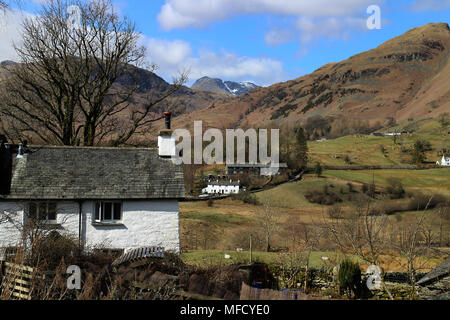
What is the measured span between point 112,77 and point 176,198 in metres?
14.5

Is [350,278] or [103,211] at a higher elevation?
[103,211]

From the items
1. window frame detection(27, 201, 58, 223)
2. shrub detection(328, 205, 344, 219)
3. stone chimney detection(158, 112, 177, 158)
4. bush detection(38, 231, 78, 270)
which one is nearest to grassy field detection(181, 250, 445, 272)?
shrub detection(328, 205, 344, 219)

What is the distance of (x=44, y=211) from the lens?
18.5 metres

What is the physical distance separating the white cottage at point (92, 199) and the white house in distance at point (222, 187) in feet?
235

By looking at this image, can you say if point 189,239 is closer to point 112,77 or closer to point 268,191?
point 112,77

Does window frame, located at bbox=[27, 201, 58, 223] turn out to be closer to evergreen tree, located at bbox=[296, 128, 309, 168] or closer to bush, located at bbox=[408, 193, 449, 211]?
bush, located at bbox=[408, 193, 449, 211]

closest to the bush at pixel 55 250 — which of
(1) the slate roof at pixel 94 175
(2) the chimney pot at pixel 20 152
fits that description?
(1) the slate roof at pixel 94 175

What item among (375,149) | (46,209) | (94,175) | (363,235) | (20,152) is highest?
(375,149)

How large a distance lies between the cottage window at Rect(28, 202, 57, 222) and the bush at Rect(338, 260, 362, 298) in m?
12.4

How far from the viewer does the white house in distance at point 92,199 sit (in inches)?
716

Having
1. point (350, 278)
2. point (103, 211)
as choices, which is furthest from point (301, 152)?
point (350, 278)

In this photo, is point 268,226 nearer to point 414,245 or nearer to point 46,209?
point 46,209

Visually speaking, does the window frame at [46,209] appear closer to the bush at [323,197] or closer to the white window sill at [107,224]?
the white window sill at [107,224]

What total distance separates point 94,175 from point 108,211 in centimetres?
203
